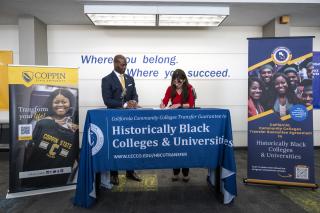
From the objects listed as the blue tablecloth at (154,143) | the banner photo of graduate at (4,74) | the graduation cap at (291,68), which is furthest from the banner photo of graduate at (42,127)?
the graduation cap at (291,68)

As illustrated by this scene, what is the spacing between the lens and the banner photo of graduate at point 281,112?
2.92 meters

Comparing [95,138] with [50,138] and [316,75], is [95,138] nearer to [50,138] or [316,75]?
[50,138]

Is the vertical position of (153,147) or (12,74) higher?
(12,74)

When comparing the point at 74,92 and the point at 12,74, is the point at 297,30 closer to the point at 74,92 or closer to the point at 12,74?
the point at 74,92

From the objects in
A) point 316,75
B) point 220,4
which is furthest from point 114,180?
point 316,75

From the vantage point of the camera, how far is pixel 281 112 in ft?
9.71

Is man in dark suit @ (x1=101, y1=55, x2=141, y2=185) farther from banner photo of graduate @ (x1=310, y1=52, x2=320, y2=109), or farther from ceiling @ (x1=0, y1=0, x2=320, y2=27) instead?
banner photo of graduate @ (x1=310, y1=52, x2=320, y2=109)

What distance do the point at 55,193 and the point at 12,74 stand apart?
145cm

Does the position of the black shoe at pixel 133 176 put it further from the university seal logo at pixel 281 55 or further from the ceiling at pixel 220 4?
the ceiling at pixel 220 4

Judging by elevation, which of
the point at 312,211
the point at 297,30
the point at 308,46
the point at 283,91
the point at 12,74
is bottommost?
the point at 312,211

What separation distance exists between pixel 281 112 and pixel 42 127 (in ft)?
9.38

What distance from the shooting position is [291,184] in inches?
116

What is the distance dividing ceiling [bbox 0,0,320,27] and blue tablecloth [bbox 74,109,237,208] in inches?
81.5

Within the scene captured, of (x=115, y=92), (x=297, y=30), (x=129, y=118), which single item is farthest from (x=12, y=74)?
(x=297, y=30)
